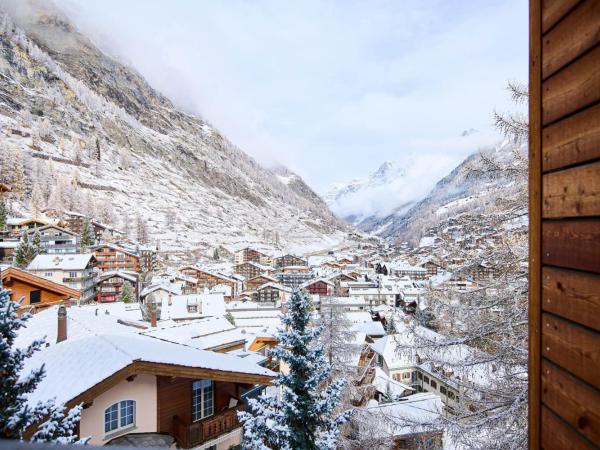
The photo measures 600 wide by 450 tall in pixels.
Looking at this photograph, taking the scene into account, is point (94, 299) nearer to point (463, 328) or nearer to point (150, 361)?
point (150, 361)

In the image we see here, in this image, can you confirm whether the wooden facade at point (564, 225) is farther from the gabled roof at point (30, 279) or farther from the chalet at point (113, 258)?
the chalet at point (113, 258)

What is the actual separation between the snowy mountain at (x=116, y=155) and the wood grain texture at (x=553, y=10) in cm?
8264

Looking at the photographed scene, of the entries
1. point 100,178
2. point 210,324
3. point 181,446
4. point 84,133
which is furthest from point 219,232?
point 181,446

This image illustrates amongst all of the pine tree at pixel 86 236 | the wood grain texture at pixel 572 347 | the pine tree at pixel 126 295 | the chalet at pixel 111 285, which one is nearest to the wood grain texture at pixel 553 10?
the wood grain texture at pixel 572 347

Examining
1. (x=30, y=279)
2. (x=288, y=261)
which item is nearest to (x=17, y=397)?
(x=30, y=279)

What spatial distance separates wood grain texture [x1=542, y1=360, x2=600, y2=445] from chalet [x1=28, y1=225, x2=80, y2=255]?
57.8 m

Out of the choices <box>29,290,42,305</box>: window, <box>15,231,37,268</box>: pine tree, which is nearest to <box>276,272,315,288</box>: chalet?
<box>15,231,37,268</box>: pine tree

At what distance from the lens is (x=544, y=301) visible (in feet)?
5.36

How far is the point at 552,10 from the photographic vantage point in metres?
1.62

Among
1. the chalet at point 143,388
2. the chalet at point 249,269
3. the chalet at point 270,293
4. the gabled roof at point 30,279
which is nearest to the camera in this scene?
the chalet at point 143,388

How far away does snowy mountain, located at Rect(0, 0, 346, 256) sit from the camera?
83562 millimetres

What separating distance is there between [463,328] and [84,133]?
4996 inches

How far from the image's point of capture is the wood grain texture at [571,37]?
137 centimetres

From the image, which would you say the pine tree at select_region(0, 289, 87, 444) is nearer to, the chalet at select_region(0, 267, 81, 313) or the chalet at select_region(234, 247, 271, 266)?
the chalet at select_region(0, 267, 81, 313)
